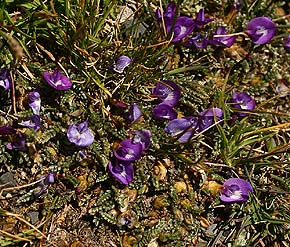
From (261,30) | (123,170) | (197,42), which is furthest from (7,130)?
(261,30)

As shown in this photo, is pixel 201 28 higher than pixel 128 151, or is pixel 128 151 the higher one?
pixel 201 28

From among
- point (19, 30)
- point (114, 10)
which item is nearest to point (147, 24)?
point (114, 10)

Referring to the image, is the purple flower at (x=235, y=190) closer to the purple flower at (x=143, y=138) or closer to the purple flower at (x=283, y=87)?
the purple flower at (x=143, y=138)

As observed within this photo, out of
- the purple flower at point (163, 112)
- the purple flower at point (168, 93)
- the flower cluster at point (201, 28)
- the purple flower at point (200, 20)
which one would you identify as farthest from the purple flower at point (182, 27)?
the purple flower at point (163, 112)

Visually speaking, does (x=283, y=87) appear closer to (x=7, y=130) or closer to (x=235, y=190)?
(x=235, y=190)

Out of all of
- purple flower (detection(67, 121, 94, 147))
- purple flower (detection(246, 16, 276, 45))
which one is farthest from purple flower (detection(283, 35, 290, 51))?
purple flower (detection(67, 121, 94, 147))

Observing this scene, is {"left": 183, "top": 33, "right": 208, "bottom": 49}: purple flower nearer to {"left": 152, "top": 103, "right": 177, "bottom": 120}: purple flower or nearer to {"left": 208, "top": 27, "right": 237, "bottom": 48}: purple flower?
{"left": 208, "top": 27, "right": 237, "bottom": 48}: purple flower
